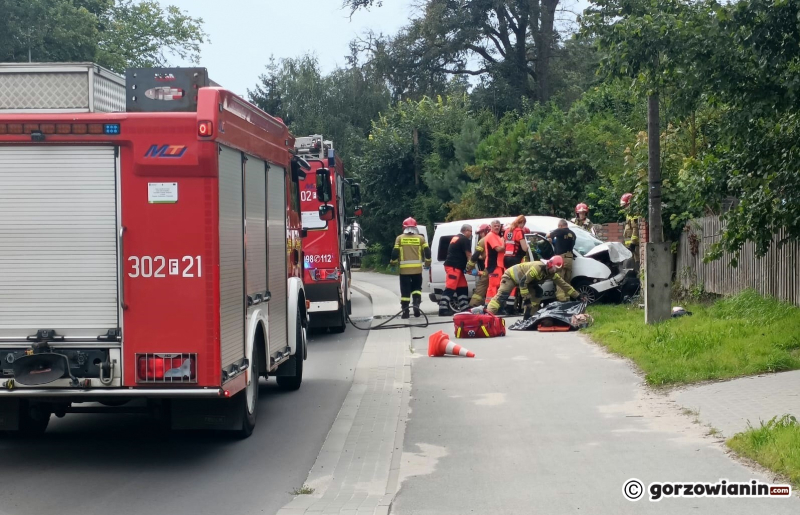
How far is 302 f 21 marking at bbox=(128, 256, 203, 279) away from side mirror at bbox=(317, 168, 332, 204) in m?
5.92

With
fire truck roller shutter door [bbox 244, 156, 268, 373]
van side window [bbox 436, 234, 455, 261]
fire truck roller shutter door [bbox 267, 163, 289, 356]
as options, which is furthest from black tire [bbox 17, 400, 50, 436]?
van side window [bbox 436, 234, 455, 261]

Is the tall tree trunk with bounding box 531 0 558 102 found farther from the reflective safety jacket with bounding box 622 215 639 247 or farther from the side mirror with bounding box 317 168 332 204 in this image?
the side mirror with bounding box 317 168 332 204

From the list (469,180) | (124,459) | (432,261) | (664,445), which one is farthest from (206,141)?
(469,180)

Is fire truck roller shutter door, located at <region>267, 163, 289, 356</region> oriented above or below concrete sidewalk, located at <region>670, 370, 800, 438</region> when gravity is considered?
above

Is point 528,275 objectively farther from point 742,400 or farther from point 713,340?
point 742,400

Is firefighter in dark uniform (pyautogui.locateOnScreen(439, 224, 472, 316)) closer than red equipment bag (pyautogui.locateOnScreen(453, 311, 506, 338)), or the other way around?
red equipment bag (pyautogui.locateOnScreen(453, 311, 506, 338))

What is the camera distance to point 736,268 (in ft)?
54.7

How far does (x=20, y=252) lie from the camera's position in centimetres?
752

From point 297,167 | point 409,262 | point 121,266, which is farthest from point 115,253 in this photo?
→ point 409,262

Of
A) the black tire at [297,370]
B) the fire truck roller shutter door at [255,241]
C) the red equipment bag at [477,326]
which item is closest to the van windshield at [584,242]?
the red equipment bag at [477,326]

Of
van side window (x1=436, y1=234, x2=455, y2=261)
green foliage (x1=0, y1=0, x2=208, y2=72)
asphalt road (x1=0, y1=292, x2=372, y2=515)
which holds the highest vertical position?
green foliage (x1=0, y1=0, x2=208, y2=72)

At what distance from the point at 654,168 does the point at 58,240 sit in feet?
32.6

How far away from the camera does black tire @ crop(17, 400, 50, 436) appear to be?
27.5 feet

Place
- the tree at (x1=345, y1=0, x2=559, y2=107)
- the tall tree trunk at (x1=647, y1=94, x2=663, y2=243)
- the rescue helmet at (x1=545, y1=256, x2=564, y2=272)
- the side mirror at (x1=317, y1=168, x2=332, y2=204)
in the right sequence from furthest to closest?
the tree at (x1=345, y1=0, x2=559, y2=107) < the rescue helmet at (x1=545, y1=256, x2=564, y2=272) < the tall tree trunk at (x1=647, y1=94, x2=663, y2=243) < the side mirror at (x1=317, y1=168, x2=332, y2=204)
